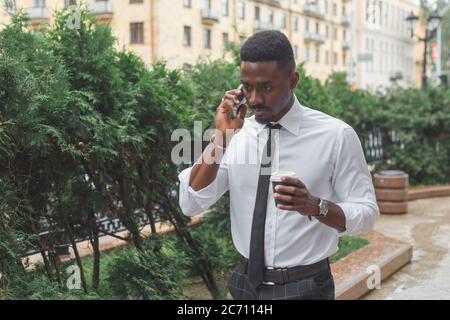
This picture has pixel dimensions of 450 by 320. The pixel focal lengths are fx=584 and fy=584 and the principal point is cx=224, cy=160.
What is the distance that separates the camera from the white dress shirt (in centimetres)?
217

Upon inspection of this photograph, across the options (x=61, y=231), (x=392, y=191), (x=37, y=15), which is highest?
(x=37, y=15)

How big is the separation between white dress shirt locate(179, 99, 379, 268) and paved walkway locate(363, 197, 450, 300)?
3944mm

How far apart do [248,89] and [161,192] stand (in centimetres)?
314

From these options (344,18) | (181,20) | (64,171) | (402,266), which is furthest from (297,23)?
(64,171)

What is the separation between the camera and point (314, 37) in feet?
166

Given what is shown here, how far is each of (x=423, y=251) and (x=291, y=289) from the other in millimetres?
6287

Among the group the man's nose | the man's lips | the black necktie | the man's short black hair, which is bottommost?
the black necktie

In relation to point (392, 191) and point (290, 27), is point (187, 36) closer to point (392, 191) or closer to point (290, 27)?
point (290, 27)

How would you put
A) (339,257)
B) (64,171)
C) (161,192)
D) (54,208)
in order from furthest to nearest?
(339,257) → (161,192) → (54,208) → (64,171)

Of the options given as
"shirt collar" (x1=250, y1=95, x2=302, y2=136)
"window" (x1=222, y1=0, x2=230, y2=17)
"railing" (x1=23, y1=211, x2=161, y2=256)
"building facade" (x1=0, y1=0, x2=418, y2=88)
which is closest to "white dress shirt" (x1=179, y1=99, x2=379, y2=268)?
"shirt collar" (x1=250, y1=95, x2=302, y2=136)

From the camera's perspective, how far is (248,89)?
6.77 ft

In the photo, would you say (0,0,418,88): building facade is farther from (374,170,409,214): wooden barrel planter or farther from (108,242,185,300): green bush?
(108,242,185,300): green bush

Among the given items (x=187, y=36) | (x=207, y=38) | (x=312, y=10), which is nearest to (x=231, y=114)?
(x=187, y=36)
